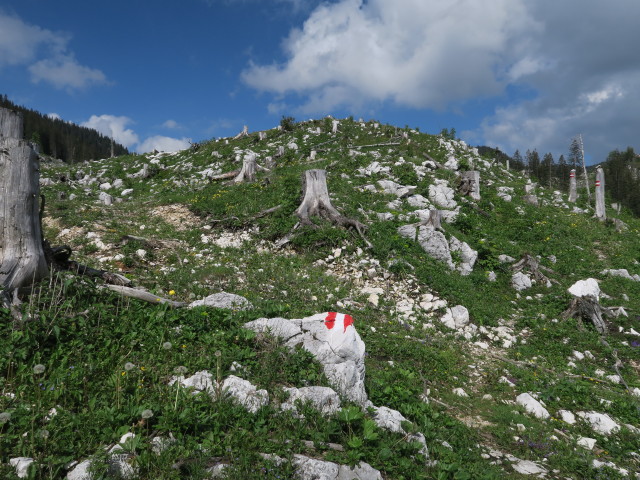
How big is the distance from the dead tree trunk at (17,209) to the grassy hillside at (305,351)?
0.42 m

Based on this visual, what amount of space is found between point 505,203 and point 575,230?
3.50 m

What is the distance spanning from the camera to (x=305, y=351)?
5.26 metres

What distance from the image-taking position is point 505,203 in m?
19.1

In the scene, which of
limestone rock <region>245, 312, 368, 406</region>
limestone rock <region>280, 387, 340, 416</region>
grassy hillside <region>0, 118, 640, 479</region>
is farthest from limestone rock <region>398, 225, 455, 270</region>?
limestone rock <region>280, 387, 340, 416</region>

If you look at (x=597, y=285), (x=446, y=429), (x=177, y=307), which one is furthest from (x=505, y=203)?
(x=177, y=307)

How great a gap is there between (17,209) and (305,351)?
188 inches

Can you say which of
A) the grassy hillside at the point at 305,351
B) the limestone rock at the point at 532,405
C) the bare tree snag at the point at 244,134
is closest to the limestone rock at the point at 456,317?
the grassy hillside at the point at 305,351

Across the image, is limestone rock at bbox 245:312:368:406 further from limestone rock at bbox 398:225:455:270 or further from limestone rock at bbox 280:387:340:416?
limestone rock at bbox 398:225:455:270

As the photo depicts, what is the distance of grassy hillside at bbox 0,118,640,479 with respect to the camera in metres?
3.54

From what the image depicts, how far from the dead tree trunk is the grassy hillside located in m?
0.42

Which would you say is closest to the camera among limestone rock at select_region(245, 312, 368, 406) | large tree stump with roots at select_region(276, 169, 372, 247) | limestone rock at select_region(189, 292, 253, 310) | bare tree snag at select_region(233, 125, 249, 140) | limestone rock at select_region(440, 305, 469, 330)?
limestone rock at select_region(245, 312, 368, 406)

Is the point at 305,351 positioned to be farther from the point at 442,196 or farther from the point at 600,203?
the point at 600,203

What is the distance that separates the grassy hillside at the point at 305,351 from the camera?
3.54 meters

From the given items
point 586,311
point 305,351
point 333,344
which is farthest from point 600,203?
point 305,351
